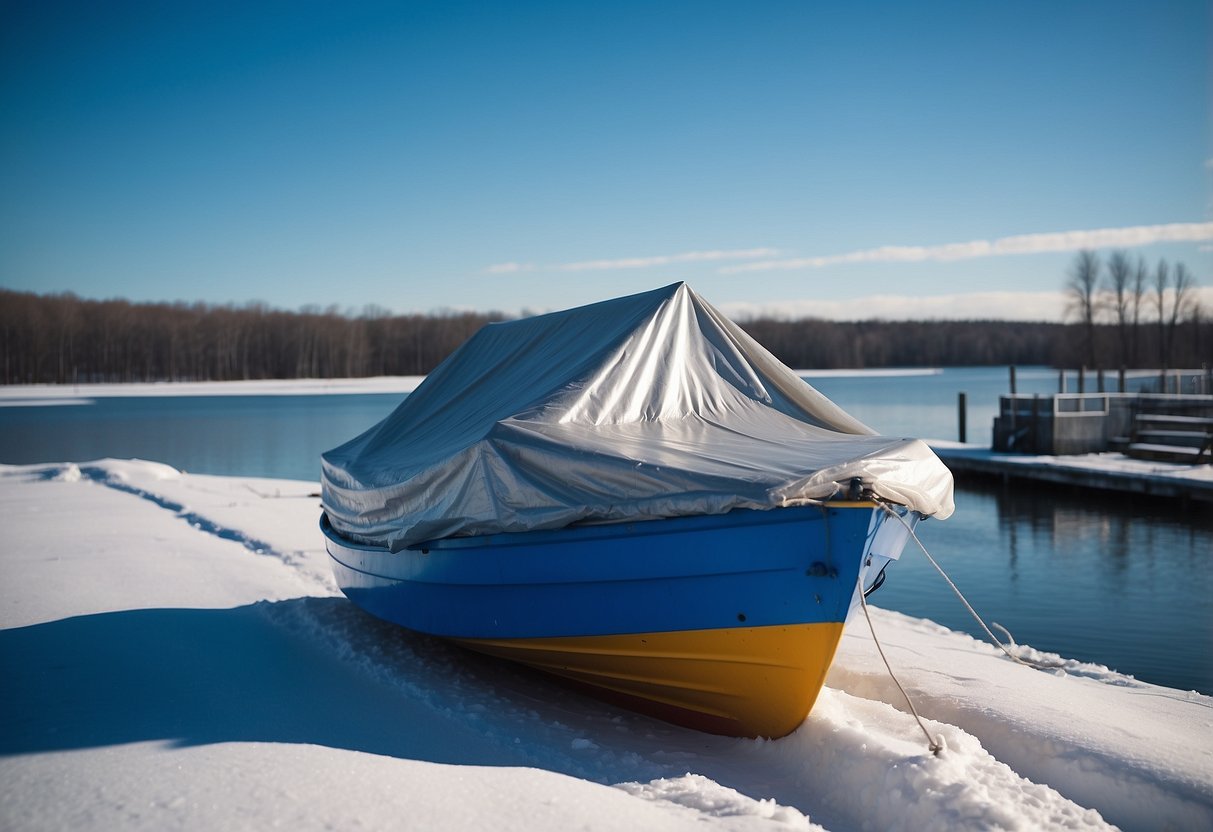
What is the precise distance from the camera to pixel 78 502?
49.8 ft

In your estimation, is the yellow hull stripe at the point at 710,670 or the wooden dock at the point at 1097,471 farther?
the wooden dock at the point at 1097,471

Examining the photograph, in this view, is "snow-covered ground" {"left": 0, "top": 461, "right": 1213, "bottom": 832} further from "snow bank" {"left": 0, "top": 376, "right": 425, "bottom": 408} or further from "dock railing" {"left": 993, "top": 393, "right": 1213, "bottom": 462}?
"snow bank" {"left": 0, "top": 376, "right": 425, "bottom": 408}

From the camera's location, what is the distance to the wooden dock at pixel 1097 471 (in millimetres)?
18125

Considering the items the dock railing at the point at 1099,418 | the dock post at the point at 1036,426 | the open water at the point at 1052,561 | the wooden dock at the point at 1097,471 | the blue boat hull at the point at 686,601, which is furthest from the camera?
the dock post at the point at 1036,426

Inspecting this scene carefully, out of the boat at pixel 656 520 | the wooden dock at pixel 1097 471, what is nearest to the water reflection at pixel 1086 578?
the wooden dock at pixel 1097 471

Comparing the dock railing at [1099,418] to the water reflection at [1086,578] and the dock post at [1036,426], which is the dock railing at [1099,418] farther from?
the water reflection at [1086,578]

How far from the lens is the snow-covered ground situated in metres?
4.02

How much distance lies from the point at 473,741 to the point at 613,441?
1.90 metres

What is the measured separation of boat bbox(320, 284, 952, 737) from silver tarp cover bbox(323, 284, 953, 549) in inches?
0.6

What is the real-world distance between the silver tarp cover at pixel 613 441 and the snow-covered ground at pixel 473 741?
1.16 m

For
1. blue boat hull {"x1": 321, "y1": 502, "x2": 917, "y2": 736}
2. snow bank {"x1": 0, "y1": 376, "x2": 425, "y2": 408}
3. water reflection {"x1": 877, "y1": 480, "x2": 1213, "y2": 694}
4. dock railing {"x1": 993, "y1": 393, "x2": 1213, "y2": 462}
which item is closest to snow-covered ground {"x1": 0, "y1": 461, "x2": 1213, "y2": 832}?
blue boat hull {"x1": 321, "y1": 502, "x2": 917, "y2": 736}

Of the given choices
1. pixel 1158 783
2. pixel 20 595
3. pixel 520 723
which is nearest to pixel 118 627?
pixel 20 595

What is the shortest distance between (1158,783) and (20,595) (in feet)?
29.0

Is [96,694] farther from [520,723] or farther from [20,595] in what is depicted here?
[20,595]
